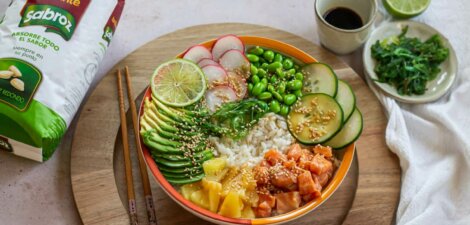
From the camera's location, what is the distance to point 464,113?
8.88 feet

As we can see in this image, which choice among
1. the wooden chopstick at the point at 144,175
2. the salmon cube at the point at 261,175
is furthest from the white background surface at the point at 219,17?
the salmon cube at the point at 261,175

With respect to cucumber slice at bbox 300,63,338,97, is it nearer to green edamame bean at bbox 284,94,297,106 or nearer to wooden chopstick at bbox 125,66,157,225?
green edamame bean at bbox 284,94,297,106

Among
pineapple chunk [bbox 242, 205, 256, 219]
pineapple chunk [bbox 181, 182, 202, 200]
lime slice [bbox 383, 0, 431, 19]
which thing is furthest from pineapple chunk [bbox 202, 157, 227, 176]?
lime slice [bbox 383, 0, 431, 19]

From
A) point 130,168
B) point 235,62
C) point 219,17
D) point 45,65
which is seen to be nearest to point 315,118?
point 235,62

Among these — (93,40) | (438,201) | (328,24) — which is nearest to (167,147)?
(93,40)

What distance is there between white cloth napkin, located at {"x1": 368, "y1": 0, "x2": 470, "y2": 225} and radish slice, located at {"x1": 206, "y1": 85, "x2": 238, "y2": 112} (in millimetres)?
769

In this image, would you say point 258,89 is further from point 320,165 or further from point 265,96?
point 320,165

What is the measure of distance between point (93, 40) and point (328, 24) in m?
1.13

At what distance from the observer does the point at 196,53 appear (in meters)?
2.52

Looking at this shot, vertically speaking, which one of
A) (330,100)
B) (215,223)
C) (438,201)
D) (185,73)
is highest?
(185,73)

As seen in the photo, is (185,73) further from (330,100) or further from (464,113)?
(464,113)

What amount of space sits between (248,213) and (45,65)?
109 centimetres

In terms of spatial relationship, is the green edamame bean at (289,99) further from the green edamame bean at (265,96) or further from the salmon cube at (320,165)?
the salmon cube at (320,165)

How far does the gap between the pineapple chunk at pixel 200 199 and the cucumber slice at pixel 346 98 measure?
27.7 inches
